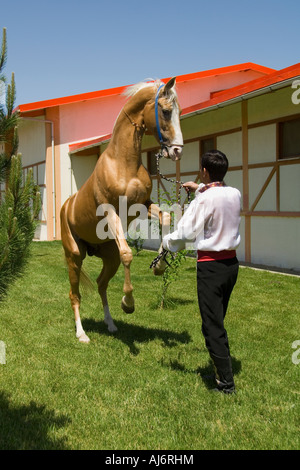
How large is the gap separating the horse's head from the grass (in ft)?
4.69

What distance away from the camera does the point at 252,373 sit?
146 inches

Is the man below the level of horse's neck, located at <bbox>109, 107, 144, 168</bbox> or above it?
below

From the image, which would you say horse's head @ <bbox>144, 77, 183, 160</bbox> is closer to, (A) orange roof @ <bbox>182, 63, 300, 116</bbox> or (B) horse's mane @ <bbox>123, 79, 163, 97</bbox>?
(B) horse's mane @ <bbox>123, 79, 163, 97</bbox>

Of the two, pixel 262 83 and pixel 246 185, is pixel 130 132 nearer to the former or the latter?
pixel 262 83

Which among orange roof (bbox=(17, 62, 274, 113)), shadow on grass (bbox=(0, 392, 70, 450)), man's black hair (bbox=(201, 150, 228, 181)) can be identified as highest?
orange roof (bbox=(17, 62, 274, 113))

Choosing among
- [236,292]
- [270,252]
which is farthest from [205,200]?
[270,252]

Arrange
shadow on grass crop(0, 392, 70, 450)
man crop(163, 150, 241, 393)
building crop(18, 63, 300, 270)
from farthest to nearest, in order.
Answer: building crop(18, 63, 300, 270)
man crop(163, 150, 241, 393)
shadow on grass crop(0, 392, 70, 450)

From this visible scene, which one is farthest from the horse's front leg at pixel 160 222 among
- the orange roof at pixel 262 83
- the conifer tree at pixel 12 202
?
the orange roof at pixel 262 83

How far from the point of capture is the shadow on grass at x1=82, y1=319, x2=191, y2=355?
4.62m

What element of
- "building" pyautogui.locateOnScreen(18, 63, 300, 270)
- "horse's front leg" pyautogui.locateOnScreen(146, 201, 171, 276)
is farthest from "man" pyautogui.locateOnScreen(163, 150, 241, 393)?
"building" pyautogui.locateOnScreen(18, 63, 300, 270)

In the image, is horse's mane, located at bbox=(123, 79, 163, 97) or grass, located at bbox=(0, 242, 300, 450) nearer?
grass, located at bbox=(0, 242, 300, 450)

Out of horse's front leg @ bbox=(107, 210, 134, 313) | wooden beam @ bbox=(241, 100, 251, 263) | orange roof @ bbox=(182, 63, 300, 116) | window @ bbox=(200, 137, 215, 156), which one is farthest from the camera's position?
window @ bbox=(200, 137, 215, 156)
